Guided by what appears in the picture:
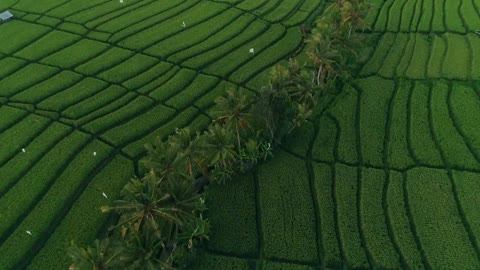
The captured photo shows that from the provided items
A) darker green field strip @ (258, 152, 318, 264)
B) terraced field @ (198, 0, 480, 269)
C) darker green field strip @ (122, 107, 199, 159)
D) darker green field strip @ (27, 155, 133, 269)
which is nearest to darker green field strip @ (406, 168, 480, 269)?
terraced field @ (198, 0, 480, 269)

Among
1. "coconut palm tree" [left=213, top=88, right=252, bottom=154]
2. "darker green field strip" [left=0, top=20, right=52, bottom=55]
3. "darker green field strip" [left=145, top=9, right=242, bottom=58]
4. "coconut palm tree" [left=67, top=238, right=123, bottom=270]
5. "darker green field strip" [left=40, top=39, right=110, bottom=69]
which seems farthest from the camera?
"darker green field strip" [left=0, top=20, right=52, bottom=55]

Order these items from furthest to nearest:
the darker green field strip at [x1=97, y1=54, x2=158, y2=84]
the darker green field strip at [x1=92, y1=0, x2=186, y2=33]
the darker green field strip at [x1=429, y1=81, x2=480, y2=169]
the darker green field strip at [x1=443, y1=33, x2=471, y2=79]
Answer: the darker green field strip at [x1=92, y1=0, x2=186, y2=33] < the darker green field strip at [x1=443, y1=33, x2=471, y2=79] < the darker green field strip at [x1=97, y1=54, x2=158, y2=84] < the darker green field strip at [x1=429, y1=81, x2=480, y2=169]

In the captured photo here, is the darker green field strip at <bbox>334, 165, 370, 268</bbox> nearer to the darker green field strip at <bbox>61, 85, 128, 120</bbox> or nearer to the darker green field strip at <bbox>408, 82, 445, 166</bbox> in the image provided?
the darker green field strip at <bbox>408, 82, 445, 166</bbox>

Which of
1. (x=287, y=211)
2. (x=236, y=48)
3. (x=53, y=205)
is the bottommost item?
(x=287, y=211)

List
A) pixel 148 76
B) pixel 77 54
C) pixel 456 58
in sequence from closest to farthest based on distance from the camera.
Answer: pixel 148 76
pixel 456 58
pixel 77 54

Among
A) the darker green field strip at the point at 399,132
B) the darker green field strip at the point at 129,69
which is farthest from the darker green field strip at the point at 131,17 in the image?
the darker green field strip at the point at 399,132

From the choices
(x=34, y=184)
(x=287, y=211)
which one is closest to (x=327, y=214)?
(x=287, y=211)

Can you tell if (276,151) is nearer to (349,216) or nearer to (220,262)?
(349,216)
